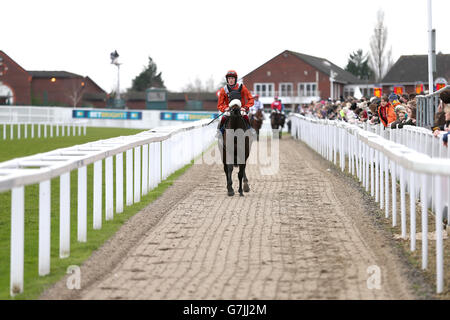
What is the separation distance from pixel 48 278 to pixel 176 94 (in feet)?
312

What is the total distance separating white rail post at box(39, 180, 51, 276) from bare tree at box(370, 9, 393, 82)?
67.1 metres

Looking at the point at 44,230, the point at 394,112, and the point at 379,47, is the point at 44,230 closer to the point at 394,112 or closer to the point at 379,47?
the point at 394,112

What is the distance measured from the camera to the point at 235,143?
12.8 metres

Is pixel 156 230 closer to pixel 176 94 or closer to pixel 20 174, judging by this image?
pixel 20 174

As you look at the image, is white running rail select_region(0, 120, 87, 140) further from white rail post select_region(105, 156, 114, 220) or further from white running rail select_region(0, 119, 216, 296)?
white rail post select_region(105, 156, 114, 220)

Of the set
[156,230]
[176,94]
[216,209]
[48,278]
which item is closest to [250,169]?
[216,209]

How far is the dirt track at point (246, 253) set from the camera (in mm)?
5707

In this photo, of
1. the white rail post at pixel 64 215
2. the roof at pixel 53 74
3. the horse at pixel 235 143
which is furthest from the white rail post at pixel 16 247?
the roof at pixel 53 74

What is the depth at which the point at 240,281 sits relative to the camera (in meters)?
5.99

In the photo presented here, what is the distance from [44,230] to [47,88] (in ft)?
256

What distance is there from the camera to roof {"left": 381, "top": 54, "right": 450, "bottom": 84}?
74.3 m

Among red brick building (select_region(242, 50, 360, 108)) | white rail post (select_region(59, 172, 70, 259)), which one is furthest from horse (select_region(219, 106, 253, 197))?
red brick building (select_region(242, 50, 360, 108))

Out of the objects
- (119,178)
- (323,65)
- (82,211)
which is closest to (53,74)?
(323,65)

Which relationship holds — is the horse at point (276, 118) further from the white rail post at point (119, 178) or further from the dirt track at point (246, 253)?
the white rail post at point (119, 178)
